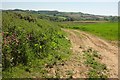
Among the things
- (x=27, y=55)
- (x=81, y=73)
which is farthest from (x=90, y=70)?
(x=27, y=55)

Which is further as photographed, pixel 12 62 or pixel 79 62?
pixel 79 62

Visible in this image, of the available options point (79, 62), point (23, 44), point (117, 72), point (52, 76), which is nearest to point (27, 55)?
point (23, 44)

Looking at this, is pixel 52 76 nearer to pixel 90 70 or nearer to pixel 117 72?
pixel 90 70

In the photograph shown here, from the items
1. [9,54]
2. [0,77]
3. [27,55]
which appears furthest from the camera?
[27,55]

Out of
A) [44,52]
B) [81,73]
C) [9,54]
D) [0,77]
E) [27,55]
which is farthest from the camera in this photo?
[44,52]

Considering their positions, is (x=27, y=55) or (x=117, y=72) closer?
(x=27, y=55)

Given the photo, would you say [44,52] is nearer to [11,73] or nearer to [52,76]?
[52,76]

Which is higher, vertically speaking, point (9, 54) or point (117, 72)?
point (9, 54)

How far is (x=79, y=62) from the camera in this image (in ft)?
45.0

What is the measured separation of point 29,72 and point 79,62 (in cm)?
Result: 366

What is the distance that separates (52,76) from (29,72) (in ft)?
2.78

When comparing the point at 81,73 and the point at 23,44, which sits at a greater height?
the point at 23,44

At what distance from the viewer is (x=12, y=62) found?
10.5m

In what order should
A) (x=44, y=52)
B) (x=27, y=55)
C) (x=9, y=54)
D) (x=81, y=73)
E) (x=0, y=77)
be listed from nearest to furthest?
1. (x=0, y=77)
2. (x=9, y=54)
3. (x=27, y=55)
4. (x=81, y=73)
5. (x=44, y=52)
